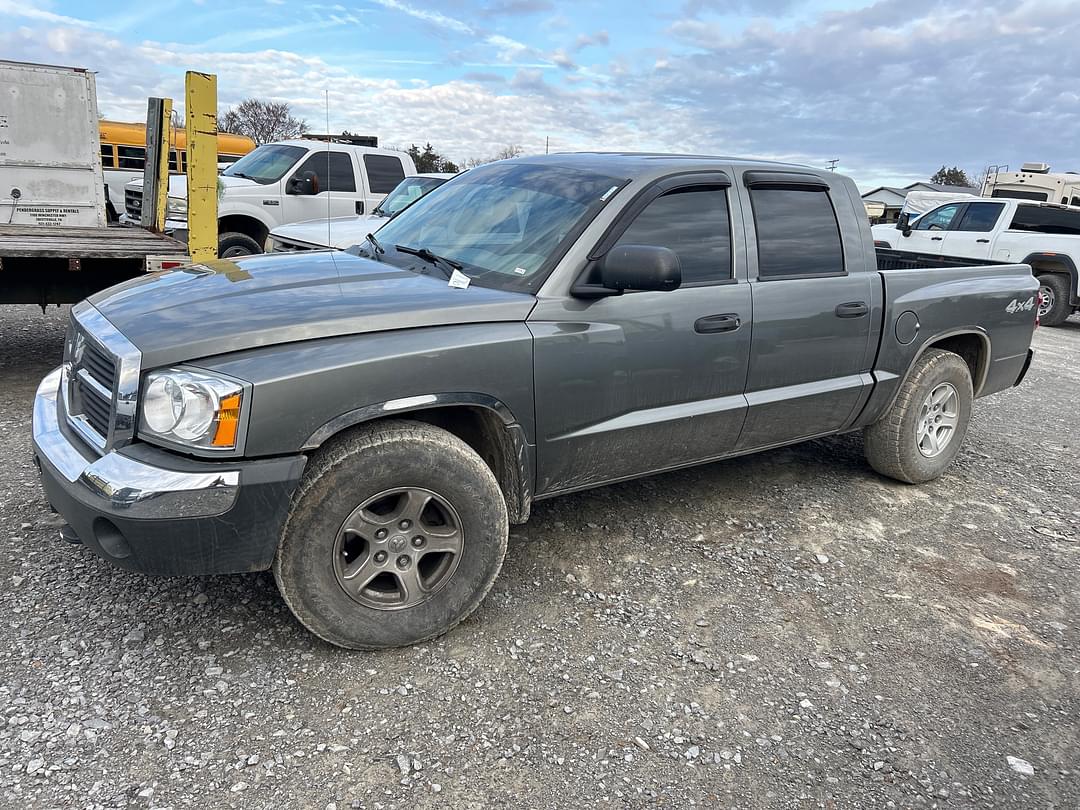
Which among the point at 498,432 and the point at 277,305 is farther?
the point at 498,432

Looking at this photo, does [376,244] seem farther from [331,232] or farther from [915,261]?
[331,232]

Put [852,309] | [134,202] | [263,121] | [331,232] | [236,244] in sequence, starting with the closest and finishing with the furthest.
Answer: [852,309]
[331,232]
[134,202]
[236,244]
[263,121]

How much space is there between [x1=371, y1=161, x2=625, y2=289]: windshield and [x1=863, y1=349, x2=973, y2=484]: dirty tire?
89.8 inches

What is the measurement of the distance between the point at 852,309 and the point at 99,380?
11.2 ft

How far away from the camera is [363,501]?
267 cm

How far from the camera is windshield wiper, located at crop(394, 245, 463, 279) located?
11.0 ft

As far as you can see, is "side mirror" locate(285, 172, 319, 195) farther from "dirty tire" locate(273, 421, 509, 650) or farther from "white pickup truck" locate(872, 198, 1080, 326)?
"white pickup truck" locate(872, 198, 1080, 326)

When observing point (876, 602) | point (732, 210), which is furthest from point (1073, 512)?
point (732, 210)

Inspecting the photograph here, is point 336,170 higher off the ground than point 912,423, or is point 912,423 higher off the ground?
point 336,170

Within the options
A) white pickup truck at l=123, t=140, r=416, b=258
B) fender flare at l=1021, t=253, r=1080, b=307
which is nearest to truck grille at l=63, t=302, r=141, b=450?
white pickup truck at l=123, t=140, r=416, b=258

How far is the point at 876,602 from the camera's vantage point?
3473 millimetres

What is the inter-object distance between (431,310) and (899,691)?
2189 millimetres

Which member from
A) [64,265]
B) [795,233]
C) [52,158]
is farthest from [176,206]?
[795,233]

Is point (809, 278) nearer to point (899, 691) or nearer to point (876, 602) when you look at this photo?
point (876, 602)
